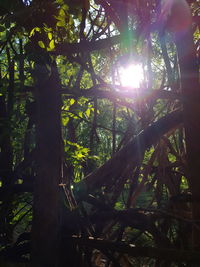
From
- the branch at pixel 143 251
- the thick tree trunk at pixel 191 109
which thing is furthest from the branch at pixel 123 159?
the branch at pixel 143 251

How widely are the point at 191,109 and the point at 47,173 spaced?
0.88 metres

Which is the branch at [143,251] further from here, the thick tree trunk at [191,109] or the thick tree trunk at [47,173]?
the thick tree trunk at [191,109]

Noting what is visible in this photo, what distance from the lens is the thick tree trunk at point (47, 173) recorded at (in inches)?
62.5

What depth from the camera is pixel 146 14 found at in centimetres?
213

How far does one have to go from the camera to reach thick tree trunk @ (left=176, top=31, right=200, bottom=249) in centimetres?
170

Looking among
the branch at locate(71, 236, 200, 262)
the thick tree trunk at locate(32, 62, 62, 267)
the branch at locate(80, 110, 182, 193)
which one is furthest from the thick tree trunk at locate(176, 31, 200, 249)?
the thick tree trunk at locate(32, 62, 62, 267)

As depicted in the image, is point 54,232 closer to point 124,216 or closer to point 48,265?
point 48,265

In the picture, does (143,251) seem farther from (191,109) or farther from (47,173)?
(191,109)

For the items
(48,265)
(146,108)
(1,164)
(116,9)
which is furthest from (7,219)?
(116,9)

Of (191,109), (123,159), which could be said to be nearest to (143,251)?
(123,159)

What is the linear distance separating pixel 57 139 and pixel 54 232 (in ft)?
1.62

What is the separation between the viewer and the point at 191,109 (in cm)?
174

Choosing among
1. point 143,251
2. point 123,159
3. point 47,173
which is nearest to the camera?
point 143,251

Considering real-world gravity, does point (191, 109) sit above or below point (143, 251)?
above
